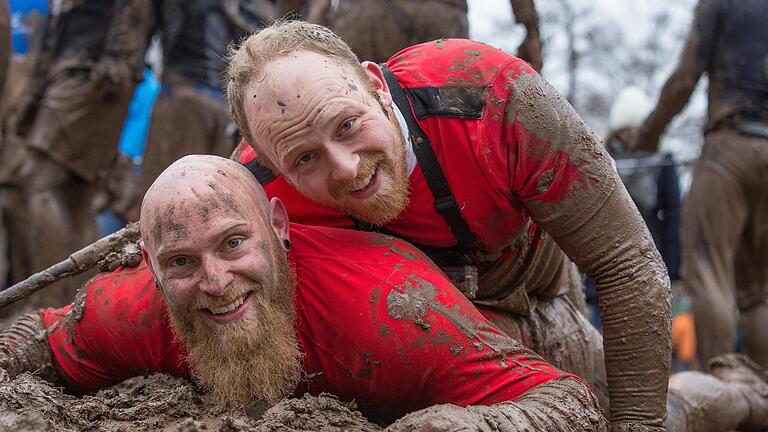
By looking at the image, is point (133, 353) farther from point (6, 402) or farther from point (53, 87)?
point (53, 87)

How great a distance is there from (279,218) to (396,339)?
0.60 m

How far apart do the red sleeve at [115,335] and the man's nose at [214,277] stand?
418mm

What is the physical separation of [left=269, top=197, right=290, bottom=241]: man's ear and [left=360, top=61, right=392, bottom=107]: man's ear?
48cm

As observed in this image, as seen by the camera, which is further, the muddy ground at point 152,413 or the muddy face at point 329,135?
the muddy face at point 329,135

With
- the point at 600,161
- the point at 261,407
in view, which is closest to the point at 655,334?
the point at 600,161

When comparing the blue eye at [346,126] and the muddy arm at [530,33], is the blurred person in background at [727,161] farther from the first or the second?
the blue eye at [346,126]

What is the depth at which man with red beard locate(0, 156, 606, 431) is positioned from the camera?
2.99 meters

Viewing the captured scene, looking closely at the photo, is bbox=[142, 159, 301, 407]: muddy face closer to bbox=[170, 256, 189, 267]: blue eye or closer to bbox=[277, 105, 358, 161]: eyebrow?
bbox=[170, 256, 189, 267]: blue eye

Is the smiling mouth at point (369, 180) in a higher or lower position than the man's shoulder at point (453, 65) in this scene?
lower

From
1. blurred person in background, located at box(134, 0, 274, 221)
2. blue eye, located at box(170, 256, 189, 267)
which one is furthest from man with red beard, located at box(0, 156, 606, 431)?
blurred person in background, located at box(134, 0, 274, 221)

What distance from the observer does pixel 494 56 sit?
11.3ft

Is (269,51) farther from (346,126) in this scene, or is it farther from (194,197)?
(194,197)

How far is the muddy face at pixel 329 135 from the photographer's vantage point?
3.12 m

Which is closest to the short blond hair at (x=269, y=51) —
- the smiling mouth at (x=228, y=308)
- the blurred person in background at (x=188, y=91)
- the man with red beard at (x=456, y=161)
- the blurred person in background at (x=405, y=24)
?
the man with red beard at (x=456, y=161)
